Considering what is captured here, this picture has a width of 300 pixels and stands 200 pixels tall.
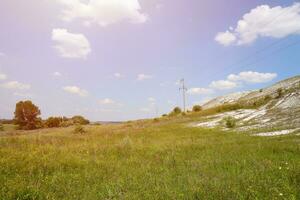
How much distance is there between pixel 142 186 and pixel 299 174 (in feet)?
15.4

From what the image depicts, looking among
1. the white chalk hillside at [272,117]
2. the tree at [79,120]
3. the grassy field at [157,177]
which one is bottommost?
the grassy field at [157,177]

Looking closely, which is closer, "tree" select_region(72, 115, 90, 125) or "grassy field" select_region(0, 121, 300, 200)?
"grassy field" select_region(0, 121, 300, 200)

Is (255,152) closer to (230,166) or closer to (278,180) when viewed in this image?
(230,166)

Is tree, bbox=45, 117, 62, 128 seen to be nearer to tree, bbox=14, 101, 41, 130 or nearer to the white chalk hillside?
tree, bbox=14, 101, 41, 130

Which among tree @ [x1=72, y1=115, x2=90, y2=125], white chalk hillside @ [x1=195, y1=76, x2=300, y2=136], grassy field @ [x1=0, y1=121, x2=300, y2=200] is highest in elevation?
tree @ [x1=72, y1=115, x2=90, y2=125]

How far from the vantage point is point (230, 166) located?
10695 millimetres

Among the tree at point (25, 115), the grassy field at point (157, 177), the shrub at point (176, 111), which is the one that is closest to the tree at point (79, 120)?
the tree at point (25, 115)

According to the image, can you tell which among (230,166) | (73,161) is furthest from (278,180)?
(73,161)

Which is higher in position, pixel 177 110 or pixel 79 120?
pixel 177 110

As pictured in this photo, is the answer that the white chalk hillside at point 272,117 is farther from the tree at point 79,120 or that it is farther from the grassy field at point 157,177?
the tree at point 79,120

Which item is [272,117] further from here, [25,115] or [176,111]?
[25,115]

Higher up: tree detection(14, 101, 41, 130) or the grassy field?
tree detection(14, 101, 41, 130)

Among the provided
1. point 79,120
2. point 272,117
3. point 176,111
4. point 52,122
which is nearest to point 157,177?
point 272,117

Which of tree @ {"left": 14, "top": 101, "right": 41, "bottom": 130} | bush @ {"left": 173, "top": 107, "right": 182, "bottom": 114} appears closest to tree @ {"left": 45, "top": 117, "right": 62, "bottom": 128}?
tree @ {"left": 14, "top": 101, "right": 41, "bottom": 130}
